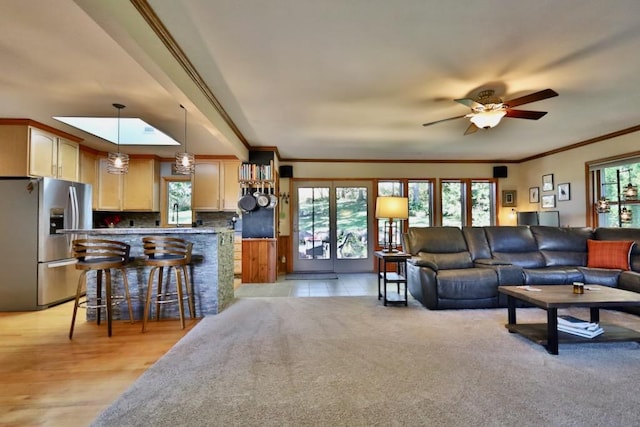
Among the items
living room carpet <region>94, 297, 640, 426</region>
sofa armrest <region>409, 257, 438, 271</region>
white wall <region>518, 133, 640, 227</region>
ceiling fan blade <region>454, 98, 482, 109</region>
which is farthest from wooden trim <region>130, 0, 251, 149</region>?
white wall <region>518, 133, 640, 227</region>

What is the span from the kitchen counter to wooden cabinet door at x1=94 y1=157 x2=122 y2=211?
8.00 ft

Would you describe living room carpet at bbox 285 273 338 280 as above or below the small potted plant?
below

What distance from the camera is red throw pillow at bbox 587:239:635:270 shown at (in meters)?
4.01

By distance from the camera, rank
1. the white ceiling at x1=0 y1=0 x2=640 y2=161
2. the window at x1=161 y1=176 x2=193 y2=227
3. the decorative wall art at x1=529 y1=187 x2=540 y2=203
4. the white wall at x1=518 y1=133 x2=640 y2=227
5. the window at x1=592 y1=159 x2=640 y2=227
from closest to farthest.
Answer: the white ceiling at x1=0 y1=0 x2=640 y2=161 < the window at x1=592 y1=159 x2=640 y2=227 < the white wall at x1=518 y1=133 x2=640 y2=227 < the window at x1=161 y1=176 x2=193 y2=227 < the decorative wall art at x1=529 y1=187 x2=540 y2=203

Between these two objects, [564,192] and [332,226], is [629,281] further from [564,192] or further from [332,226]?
[332,226]

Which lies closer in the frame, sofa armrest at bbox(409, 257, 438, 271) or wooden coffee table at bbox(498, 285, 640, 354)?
wooden coffee table at bbox(498, 285, 640, 354)

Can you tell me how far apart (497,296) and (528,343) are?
115 cm

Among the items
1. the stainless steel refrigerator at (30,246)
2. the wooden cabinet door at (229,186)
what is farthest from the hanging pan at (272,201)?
the stainless steel refrigerator at (30,246)

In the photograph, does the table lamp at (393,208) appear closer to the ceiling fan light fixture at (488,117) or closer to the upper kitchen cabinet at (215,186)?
the ceiling fan light fixture at (488,117)

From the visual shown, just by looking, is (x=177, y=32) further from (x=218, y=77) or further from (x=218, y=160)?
(x=218, y=160)

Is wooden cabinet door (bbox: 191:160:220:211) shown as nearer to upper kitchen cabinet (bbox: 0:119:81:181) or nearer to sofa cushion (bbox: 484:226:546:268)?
upper kitchen cabinet (bbox: 0:119:81:181)

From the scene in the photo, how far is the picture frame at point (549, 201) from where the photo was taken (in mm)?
6203

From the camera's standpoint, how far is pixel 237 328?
3.12 m

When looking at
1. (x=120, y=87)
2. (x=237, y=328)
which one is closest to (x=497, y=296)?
(x=237, y=328)
